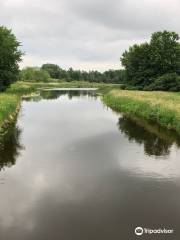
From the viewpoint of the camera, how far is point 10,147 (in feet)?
69.2

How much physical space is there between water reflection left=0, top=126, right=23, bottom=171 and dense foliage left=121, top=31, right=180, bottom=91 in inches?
2028

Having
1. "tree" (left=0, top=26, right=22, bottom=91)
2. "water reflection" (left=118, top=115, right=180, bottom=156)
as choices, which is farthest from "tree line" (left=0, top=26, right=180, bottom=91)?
"water reflection" (left=118, top=115, right=180, bottom=156)

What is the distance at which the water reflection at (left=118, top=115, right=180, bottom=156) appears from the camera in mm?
21297

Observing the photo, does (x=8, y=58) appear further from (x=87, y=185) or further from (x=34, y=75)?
(x=34, y=75)

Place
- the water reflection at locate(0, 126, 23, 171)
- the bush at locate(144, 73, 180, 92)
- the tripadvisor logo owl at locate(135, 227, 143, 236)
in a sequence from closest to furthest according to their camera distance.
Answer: the tripadvisor logo owl at locate(135, 227, 143, 236), the water reflection at locate(0, 126, 23, 171), the bush at locate(144, 73, 180, 92)

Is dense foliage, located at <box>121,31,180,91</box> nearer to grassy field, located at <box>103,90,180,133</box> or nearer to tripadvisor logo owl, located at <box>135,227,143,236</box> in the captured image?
grassy field, located at <box>103,90,180,133</box>

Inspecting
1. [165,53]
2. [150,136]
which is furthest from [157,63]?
[150,136]

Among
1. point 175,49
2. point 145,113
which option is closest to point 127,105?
point 145,113

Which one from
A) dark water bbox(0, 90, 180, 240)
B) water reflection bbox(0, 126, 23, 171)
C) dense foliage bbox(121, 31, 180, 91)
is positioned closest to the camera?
dark water bbox(0, 90, 180, 240)

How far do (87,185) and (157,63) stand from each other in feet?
227

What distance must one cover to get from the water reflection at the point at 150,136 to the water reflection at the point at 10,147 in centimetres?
807

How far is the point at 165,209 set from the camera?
11.6 meters

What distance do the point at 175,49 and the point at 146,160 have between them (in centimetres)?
6567

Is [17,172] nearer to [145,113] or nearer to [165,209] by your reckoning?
[165,209]
